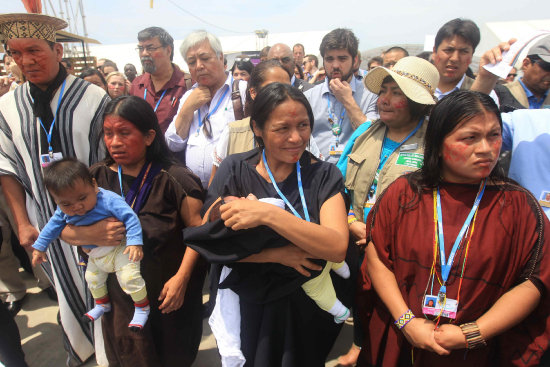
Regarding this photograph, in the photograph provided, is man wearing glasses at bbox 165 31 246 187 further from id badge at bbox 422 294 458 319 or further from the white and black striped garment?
id badge at bbox 422 294 458 319

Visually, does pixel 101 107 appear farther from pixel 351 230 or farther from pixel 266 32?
pixel 266 32

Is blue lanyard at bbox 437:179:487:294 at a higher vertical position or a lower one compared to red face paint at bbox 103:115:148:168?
lower

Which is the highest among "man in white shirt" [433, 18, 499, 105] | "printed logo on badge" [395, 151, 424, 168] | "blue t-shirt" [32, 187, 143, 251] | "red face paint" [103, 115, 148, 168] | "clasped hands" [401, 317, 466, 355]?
"man in white shirt" [433, 18, 499, 105]

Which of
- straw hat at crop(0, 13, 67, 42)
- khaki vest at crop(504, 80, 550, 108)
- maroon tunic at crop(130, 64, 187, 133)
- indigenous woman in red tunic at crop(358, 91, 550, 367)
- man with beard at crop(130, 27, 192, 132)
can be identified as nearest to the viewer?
indigenous woman in red tunic at crop(358, 91, 550, 367)

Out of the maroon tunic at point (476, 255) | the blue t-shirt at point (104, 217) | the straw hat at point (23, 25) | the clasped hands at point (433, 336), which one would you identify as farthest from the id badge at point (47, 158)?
the clasped hands at point (433, 336)

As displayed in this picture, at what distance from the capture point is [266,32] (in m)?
28.5

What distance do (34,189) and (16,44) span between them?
100cm

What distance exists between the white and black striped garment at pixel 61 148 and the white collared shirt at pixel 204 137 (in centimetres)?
59

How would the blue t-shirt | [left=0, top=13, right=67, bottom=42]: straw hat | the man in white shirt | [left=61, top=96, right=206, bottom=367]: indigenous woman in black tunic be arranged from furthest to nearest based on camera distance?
the man in white shirt
[left=0, top=13, right=67, bottom=42]: straw hat
[left=61, top=96, right=206, bottom=367]: indigenous woman in black tunic
the blue t-shirt

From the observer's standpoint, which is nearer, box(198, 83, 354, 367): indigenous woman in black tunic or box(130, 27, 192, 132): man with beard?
box(198, 83, 354, 367): indigenous woman in black tunic

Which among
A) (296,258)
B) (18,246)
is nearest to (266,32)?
(18,246)

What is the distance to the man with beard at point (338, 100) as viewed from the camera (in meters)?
2.67

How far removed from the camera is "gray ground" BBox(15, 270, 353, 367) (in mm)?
2748

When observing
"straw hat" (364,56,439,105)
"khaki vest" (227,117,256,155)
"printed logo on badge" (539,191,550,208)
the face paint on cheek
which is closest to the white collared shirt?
"khaki vest" (227,117,256,155)
